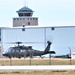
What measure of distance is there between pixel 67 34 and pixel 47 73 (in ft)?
227

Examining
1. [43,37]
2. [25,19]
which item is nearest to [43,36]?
[43,37]

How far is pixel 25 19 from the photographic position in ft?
397

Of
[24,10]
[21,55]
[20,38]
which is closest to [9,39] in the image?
[20,38]

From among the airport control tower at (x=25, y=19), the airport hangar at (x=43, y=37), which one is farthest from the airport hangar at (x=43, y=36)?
the airport control tower at (x=25, y=19)

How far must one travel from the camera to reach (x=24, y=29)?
10519 cm

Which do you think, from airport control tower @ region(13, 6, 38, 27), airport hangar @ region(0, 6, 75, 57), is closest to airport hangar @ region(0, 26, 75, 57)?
airport hangar @ region(0, 6, 75, 57)

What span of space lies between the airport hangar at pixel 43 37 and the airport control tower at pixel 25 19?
12.5 m

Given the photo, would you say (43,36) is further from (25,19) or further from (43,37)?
(25,19)

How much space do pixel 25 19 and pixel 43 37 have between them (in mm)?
20181

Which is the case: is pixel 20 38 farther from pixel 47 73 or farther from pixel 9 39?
pixel 47 73

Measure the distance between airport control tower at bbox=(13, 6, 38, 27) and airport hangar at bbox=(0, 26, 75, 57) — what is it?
1250 cm

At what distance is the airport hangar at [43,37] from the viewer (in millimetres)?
99375

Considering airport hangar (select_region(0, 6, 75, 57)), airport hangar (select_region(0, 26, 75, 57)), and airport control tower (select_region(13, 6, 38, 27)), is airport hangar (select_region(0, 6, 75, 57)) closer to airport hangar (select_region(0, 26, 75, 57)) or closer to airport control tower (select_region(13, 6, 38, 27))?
airport hangar (select_region(0, 26, 75, 57))

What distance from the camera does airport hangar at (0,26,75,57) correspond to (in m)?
99.4
